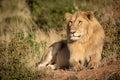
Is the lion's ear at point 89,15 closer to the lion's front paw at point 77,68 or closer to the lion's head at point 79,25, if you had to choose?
the lion's head at point 79,25

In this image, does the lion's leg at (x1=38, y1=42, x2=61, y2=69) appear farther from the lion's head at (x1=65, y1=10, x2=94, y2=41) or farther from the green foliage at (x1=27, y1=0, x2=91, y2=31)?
the green foliage at (x1=27, y1=0, x2=91, y2=31)

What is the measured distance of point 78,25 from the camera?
976 centimetres

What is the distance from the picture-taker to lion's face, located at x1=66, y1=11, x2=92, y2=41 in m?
9.66

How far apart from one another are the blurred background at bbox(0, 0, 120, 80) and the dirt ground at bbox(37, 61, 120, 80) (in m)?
0.27

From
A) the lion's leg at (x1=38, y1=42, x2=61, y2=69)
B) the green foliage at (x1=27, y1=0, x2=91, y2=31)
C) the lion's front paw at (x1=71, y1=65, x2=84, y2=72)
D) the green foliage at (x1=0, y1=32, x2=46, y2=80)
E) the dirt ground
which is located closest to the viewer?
the dirt ground

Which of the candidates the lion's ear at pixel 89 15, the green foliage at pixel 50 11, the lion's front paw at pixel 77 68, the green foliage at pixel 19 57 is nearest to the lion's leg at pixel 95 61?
the lion's front paw at pixel 77 68

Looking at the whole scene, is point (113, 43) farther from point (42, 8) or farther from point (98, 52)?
point (42, 8)

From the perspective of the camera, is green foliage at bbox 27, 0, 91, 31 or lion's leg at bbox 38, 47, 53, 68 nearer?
lion's leg at bbox 38, 47, 53, 68

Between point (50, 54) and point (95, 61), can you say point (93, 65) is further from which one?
point (50, 54)

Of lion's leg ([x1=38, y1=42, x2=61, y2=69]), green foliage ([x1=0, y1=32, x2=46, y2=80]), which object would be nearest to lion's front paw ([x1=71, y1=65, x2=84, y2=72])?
green foliage ([x1=0, y1=32, x2=46, y2=80])

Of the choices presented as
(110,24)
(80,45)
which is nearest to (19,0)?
(110,24)

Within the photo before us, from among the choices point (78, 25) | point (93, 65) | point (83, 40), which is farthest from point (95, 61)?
point (78, 25)

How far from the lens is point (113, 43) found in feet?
35.4

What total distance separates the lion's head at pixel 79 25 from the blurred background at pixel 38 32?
78 centimetres
